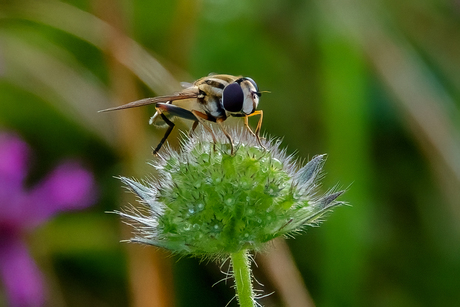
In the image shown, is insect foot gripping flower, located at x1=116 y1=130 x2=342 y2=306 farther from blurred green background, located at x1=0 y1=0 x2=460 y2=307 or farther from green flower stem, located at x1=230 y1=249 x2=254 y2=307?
blurred green background, located at x1=0 y1=0 x2=460 y2=307

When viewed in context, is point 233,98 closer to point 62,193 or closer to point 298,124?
point 62,193

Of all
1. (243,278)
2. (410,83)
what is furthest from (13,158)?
(410,83)

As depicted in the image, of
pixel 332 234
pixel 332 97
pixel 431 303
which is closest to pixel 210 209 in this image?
pixel 332 234

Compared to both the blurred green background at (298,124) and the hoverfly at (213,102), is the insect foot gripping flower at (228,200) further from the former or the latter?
the blurred green background at (298,124)

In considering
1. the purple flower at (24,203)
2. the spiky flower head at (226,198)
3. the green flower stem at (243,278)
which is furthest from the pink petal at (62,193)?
the green flower stem at (243,278)

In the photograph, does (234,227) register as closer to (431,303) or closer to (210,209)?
(210,209)

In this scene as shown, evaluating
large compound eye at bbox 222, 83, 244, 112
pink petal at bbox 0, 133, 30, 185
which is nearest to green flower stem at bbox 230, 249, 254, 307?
large compound eye at bbox 222, 83, 244, 112
